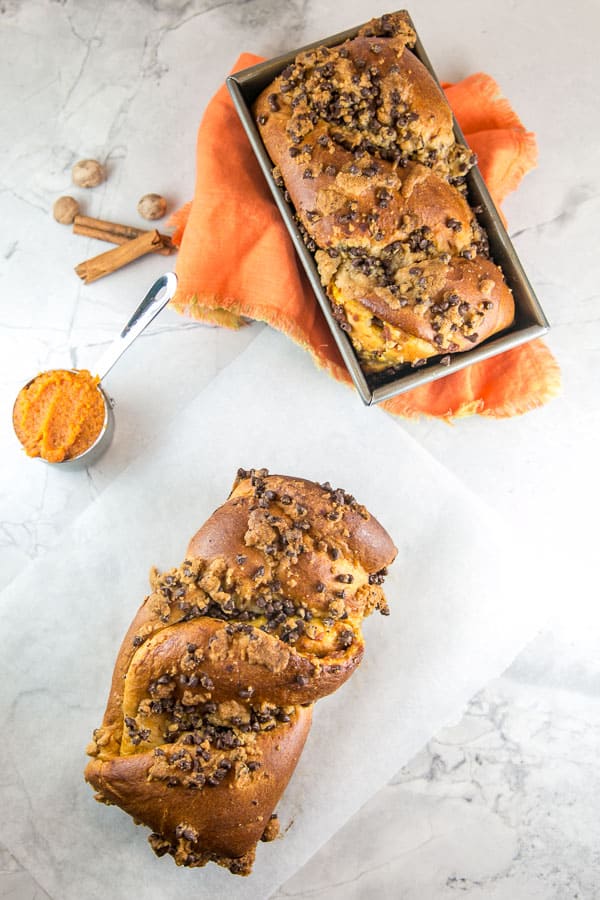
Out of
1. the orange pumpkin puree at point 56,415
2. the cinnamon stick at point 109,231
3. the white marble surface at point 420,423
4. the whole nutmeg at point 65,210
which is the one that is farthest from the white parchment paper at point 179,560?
the whole nutmeg at point 65,210

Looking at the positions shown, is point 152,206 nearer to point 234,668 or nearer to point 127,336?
point 127,336

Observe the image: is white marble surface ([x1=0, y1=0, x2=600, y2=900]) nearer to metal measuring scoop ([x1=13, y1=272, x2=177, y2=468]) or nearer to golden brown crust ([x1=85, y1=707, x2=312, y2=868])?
metal measuring scoop ([x1=13, y1=272, x2=177, y2=468])

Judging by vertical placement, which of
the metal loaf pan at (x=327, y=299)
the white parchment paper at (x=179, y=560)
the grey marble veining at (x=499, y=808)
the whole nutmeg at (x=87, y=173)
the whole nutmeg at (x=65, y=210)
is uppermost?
the whole nutmeg at (x=87, y=173)

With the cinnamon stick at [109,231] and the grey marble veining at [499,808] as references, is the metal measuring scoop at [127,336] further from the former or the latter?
the grey marble veining at [499,808]

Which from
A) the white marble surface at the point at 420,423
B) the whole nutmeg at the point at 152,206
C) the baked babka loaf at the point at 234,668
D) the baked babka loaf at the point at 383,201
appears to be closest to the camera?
the baked babka loaf at the point at 234,668

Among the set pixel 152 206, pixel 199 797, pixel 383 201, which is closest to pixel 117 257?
pixel 152 206

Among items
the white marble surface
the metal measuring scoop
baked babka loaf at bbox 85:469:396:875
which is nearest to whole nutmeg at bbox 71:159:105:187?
the white marble surface
